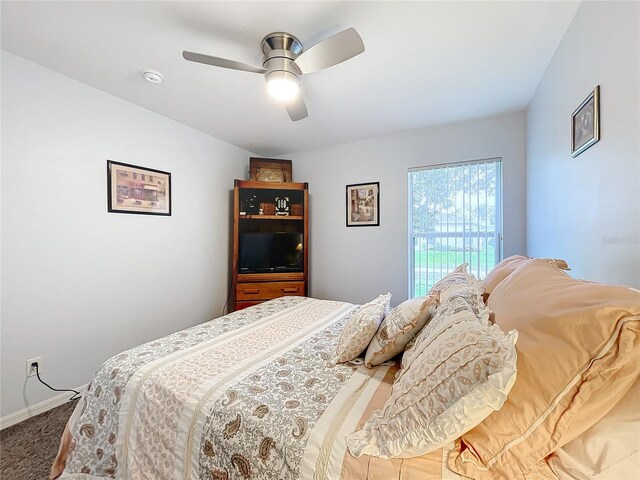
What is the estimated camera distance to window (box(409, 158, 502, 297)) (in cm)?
279

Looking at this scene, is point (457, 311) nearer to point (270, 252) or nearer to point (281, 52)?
point (281, 52)

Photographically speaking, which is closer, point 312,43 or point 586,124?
point 586,124

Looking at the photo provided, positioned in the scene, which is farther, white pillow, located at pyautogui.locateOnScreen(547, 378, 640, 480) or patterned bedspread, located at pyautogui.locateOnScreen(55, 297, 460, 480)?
Result: patterned bedspread, located at pyautogui.locateOnScreen(55, 297, 460, 480)

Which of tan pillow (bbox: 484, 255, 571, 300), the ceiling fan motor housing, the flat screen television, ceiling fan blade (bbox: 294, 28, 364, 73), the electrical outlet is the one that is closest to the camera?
ceiling fan blade (bbox: 294, 28, 364, 73)

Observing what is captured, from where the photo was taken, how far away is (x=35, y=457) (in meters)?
1.54

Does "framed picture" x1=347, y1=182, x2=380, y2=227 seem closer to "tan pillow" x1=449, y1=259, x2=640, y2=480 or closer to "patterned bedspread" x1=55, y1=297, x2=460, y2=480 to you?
"patterned bedspread" x1=55, y1=297, x2=460, y2=480

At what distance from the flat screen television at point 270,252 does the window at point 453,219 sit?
142cm

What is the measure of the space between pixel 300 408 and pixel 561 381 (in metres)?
0.74

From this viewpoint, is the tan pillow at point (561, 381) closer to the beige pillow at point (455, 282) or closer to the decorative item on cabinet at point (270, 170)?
the beige pillow at point (455, 282)

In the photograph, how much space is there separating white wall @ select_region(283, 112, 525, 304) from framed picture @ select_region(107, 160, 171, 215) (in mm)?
1714

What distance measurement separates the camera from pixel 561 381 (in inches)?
24.9

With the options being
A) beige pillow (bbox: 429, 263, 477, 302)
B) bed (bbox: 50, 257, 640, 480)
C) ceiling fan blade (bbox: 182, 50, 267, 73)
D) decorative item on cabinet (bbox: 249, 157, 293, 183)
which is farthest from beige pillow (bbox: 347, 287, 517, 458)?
decorative item on cabinet (bbox: 249, 157, 293, 183)

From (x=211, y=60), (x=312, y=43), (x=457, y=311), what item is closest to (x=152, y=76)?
(x=211, y=60)

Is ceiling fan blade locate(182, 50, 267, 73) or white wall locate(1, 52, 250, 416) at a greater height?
ceiling fan blade locate(182, 50, 267, 73)
